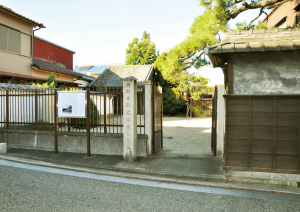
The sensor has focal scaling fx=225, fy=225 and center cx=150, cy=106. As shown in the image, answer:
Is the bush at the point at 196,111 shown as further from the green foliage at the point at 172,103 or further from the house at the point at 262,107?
the house at the point at 262,107

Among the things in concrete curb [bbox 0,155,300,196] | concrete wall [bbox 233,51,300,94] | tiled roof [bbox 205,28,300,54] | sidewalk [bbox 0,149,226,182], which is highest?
tiled roof [bbox 205,28,300,54]

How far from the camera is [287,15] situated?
1259 centimetres

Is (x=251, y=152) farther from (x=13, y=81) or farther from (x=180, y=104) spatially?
(x=180, y=104)

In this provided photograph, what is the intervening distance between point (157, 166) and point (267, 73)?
3.55 meters

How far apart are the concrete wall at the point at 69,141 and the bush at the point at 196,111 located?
62.4ft

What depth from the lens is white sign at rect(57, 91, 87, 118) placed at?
7145mm

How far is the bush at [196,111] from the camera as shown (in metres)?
25.3

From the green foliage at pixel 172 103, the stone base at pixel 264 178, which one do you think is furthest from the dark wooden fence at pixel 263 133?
the green foliage at pixel 172 103

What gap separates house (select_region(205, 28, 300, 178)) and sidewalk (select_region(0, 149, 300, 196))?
1.51 ft

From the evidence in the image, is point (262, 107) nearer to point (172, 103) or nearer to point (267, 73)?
point (267, 73)

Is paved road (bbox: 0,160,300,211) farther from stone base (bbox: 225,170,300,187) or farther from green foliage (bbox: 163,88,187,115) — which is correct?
green foliage (bbox: 163,88,187,115)

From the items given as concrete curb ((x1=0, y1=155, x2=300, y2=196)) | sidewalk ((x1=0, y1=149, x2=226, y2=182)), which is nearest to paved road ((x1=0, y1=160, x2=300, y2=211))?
concrete curb ((x1=0, y1=155, x2=300, y2=196))

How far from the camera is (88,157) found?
23.2ft

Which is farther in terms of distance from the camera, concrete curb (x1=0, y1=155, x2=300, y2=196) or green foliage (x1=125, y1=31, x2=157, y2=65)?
green foliage (x1=125, y1=31, x2=157, y2=65)
